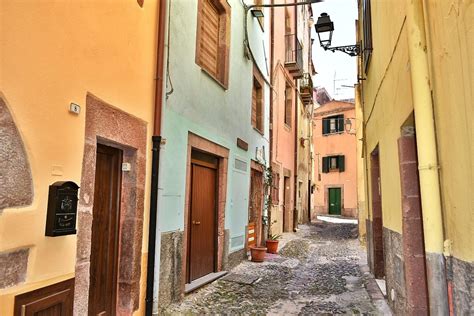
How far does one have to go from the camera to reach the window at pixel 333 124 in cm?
2839

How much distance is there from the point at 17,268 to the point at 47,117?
115 cm

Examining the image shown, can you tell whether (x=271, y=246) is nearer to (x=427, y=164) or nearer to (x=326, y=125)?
(x=427, y=164)

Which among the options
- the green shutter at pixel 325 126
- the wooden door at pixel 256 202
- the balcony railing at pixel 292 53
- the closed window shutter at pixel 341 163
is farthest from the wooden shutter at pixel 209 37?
the green shutter at pixel 325 126

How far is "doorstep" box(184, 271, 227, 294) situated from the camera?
587cm

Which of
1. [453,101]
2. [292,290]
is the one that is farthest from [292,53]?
[453,101]

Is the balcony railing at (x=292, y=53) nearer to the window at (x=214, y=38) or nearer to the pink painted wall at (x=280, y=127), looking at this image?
the pink painted wall at (x=280, y=127)

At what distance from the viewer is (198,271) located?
6.58 m

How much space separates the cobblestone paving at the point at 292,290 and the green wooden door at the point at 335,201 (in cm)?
1867

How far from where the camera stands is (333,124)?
2903 centimetres

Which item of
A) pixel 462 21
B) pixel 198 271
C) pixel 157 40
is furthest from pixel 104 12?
pixel 198 271

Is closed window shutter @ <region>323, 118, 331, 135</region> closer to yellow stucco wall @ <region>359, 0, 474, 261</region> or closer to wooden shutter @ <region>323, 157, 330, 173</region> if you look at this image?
wooden shutter @ <region>323, 157, 330, 173</region>

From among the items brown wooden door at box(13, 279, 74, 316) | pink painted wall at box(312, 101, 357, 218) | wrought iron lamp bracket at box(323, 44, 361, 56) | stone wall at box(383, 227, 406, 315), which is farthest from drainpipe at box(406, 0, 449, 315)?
pink painted wall at box(312, 101, 357, 218)

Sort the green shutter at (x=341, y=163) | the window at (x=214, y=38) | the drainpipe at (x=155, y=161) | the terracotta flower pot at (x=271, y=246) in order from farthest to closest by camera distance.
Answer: the green shutter at (x=341, y=163) → the terracotta flower pot at (x=271, y=246) → the window at (x=214, y=38) → the drainpipe at (x=155, y=161)

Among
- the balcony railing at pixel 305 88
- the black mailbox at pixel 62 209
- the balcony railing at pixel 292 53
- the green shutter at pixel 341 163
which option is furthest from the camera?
the green shutter at pixel 341 163
